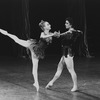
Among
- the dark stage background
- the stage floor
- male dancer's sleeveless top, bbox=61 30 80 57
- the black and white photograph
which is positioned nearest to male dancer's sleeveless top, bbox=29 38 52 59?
male dancer's sleeveless top, bbox=61 30 80 57

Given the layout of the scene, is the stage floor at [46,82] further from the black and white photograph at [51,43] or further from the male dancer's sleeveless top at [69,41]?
the male dancer's sleeveless top at [69,41]

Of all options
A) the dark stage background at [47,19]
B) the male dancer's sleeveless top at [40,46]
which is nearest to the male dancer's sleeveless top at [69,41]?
the male dancer's sleeveless top at [40,46]

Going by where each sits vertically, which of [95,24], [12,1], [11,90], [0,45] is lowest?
[11,90]

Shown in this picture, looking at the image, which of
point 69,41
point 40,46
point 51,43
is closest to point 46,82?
point 40,46

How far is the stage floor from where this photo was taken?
4.96m

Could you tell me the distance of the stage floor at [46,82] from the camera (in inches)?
195

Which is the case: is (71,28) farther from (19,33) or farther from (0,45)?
(0,45)

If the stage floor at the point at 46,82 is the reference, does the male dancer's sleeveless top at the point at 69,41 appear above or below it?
above

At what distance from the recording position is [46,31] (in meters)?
5.28

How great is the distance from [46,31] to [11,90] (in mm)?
1209

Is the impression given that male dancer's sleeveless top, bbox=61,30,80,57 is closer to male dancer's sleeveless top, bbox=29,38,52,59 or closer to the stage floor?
male dancer's sleeveless top, bbox=29,38,52,59


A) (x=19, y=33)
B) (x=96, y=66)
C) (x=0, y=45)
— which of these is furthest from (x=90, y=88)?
(x=0, y=45)

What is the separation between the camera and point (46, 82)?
632 cm

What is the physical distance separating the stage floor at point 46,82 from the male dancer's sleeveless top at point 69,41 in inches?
26.9
